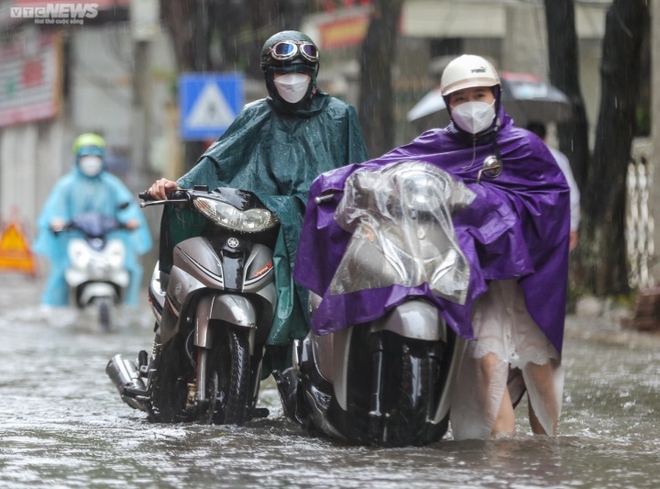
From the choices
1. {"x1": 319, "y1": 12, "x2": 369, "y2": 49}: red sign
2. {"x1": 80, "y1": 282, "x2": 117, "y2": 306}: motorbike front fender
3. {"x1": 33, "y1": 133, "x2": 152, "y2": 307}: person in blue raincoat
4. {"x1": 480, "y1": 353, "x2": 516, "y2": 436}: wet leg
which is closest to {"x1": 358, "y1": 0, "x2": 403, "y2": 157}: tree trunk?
{"x1": 33, "y1": 133, "x2": 152, "y2": 307}: person in blue raincoat

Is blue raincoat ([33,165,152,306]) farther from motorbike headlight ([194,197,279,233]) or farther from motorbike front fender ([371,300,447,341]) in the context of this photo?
motorbike front fender ([371,300,447,341])

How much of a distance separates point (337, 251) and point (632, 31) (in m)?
8.76

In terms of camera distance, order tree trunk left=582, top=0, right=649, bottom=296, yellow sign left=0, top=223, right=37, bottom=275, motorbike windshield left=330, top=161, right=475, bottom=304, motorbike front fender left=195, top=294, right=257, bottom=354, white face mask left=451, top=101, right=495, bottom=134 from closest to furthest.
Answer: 1. motorbike windshield left=330, top=161, right=475, bottom=304
2. white face mask left=451, top=101, right=495, bottom=134
3. motorbike front fender left=195, top=294, right=257, bottom=354
4. tree trunk left=582, top=0, right=649, bottom=296
5. yellow sign left=0, top=223, right=37, bottom=275

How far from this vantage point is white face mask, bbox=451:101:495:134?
21.3 ft

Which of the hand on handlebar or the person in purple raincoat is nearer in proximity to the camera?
the person in purple raincoat

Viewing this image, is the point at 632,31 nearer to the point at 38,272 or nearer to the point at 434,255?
the point at 434,255

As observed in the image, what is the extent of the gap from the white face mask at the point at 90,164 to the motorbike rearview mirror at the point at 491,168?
9.56 m

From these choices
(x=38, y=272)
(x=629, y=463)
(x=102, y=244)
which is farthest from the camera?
(x=38, y=272)

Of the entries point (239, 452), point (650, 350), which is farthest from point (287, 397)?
point (650, 350)

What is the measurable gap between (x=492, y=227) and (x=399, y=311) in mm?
582

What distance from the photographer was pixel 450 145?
664 cm

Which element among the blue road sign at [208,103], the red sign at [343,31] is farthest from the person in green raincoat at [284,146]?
the red sign at [343,31]

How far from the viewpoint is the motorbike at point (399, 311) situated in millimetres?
5965

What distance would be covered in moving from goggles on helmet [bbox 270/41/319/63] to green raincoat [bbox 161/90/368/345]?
0.23 meters
